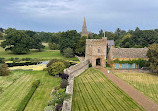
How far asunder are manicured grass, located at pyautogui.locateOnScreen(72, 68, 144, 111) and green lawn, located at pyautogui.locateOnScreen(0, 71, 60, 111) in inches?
170

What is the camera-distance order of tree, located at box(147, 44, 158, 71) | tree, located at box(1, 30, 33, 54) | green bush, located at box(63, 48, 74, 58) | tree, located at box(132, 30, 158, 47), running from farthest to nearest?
tree, located at box(132, 30, 158, 47) → tree, located at box(1, 30, 33, 54) → green bush, located at box(63, 48, 74, 58) → tree, located at box(147, 44, 158, 71)

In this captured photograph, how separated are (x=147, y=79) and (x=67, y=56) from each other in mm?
30691

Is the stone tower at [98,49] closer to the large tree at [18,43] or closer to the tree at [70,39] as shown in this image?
the tree at [70,39]

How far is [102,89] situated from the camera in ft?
69.2

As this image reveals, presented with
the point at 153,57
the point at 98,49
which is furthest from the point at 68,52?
the point at 153,57

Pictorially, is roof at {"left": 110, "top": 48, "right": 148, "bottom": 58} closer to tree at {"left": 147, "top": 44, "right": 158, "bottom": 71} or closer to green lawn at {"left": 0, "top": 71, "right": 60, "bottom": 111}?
tree at {"left": 147, "top": 44, "right": 158, "bottom": 71}

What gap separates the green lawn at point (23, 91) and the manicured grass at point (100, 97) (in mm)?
4314

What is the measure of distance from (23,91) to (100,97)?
38.9 feet

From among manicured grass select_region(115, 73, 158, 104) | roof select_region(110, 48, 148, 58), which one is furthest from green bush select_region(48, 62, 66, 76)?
roof select_region(110, 48, 148, 58)

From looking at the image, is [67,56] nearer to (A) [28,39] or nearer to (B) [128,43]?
(A) [28,39]

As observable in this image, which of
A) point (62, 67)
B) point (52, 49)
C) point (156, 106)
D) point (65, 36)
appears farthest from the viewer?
point (52, 49)

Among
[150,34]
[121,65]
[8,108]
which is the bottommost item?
[8,108]

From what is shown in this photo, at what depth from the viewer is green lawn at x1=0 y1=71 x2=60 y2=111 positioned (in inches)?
658

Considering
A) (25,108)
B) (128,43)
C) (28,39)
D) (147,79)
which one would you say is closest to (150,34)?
(128,43)
